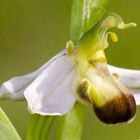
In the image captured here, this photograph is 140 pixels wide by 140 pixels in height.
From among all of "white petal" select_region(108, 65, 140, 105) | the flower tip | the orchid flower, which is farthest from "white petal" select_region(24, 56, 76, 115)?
"white petal" select_region(108, 65, 140, 105)

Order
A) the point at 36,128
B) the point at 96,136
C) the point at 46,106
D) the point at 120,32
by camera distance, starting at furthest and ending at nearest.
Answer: the point at 120,32 → the point at 96,136 → the point at 36,128 → the point at 46,106

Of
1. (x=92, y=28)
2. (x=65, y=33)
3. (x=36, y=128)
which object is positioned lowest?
(x=65, y=33)

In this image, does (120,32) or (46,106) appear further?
(120,32)

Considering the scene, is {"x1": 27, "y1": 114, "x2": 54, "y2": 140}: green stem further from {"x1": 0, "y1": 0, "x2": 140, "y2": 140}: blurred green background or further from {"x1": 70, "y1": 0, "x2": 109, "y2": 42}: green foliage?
{"x1": 0, "y1": 0, "x2": 140, "y2": 140}: blurred green background

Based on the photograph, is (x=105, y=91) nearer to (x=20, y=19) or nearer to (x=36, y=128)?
(x=36, y=128)

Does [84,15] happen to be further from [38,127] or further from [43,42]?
[43,42]

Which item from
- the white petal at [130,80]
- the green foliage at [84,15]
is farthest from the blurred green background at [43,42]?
the green foliage at [84,15]

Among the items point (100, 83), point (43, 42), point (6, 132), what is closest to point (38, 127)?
point (6, 132)

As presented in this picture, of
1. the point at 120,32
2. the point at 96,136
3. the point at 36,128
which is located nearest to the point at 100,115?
the point at 36,128
